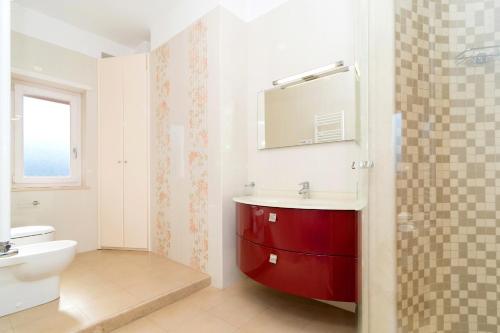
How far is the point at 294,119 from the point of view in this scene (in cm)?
190

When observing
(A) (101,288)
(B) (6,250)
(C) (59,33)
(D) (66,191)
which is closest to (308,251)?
(A) (101,288)

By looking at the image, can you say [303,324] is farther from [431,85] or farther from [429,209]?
[431,85]

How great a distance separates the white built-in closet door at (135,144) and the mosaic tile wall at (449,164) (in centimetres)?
256

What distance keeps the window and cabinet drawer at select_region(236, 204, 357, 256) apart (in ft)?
8.04

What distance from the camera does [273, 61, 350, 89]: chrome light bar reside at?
5.36 ft

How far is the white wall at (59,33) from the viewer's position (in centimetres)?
240

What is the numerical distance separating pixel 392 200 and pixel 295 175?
91 cm

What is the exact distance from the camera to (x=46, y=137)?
263 centimetres

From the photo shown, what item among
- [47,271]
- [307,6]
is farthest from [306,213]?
[47,271]

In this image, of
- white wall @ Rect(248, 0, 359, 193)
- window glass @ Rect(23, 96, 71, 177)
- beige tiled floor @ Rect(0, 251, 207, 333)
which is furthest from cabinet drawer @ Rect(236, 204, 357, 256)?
window glass @ Rect(23, 96, 71, 177)

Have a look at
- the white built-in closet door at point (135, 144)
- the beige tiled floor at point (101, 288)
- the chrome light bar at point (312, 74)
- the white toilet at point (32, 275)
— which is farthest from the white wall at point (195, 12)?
the beige tiled floor at point (101, 288)

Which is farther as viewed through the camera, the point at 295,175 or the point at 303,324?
the point at 295,175

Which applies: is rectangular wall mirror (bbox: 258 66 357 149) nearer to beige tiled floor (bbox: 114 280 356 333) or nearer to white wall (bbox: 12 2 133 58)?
beige tiled floor (bbox: 114 280 356 333)

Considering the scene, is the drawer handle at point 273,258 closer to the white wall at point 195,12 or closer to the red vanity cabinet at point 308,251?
Result: the red vanity cabinet at point 308,251
